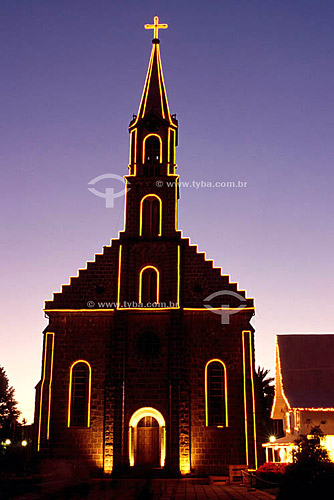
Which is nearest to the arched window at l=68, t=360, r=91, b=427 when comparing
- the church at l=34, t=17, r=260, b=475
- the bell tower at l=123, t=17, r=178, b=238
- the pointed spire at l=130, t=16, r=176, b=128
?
the church at l=34, t=17, r=260, b=475

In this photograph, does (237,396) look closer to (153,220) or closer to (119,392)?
(119,392)

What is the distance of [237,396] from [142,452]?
6328 mm

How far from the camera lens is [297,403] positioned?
1110 inches

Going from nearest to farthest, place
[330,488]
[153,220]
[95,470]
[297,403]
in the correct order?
[330,488] → [297,403] → [95,470] → [153,220]

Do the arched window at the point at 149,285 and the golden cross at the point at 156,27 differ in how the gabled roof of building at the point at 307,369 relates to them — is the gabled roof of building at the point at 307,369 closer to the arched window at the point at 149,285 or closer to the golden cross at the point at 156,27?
the arched window at the point at 149,285

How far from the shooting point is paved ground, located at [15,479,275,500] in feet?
71.3

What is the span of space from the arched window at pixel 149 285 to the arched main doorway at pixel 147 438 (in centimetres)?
646

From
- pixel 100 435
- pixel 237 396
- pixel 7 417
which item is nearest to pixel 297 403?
pixel 237 396

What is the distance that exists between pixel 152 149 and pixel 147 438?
60.2ft

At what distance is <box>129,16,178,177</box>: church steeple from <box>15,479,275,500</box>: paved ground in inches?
743

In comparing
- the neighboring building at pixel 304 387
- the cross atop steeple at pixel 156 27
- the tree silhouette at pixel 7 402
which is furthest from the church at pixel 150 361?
the tree silhouette at pixel 7 402

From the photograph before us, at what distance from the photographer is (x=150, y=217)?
119 feet

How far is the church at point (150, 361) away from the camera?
31.3m

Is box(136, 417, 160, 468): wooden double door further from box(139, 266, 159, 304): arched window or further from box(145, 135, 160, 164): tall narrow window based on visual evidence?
box(145, 135, 160, 164): tall narrow window
